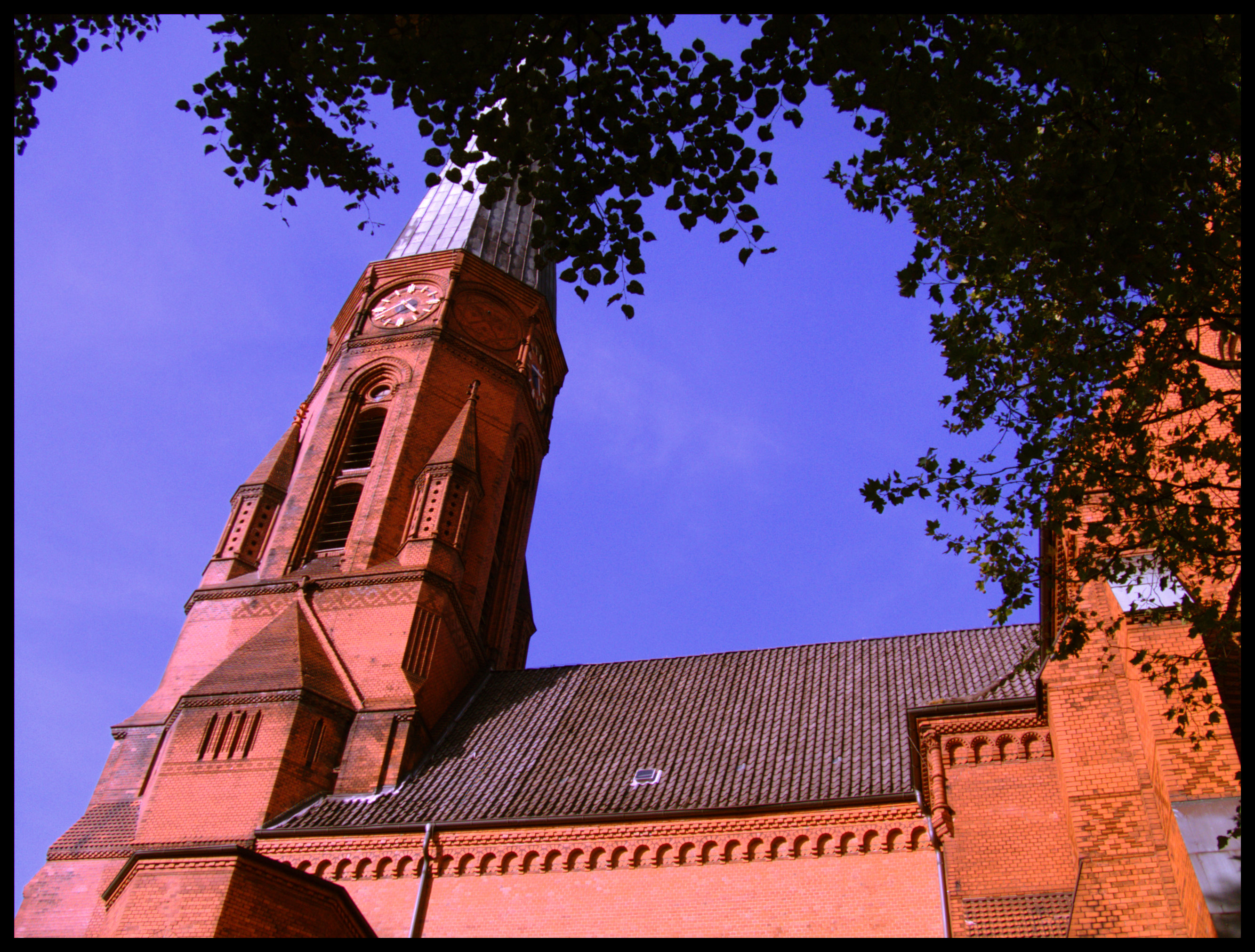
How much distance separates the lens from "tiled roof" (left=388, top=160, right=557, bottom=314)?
2928cm

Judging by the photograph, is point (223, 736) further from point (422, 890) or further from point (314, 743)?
point (422, 890)

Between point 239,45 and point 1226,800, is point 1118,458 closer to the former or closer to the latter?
point 1226,800

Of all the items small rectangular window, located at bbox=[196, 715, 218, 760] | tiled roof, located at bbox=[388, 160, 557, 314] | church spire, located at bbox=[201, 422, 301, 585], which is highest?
tiled roof, located at bbox=[388, 160, 557, 314]

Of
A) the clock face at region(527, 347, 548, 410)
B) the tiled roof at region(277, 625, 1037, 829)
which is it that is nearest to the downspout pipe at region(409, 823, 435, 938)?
the tiled roof at region(277, 625, 1037, 829)

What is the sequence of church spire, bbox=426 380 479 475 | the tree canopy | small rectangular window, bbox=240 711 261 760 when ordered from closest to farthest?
the tree canopy
small rectangular window, bbox=240 711 261 760
church spire, bbox=426 380 479 475

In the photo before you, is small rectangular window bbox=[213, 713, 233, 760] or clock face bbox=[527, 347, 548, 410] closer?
small rectangular window bbox=[213, 713, 233, 760]

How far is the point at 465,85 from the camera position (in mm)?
7504

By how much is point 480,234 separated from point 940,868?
71.4 feet

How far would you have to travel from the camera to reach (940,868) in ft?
43.9

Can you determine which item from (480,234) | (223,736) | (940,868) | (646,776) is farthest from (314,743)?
(480,234)

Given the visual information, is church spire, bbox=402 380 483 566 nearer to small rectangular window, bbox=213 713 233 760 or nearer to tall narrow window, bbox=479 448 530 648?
tall narrow window, bbox=479 448 530 648

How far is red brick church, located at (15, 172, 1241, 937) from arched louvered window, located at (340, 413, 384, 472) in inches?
2.8

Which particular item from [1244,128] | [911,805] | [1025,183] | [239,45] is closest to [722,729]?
[911,805]

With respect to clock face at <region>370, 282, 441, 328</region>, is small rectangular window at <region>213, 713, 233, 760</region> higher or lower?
lower
